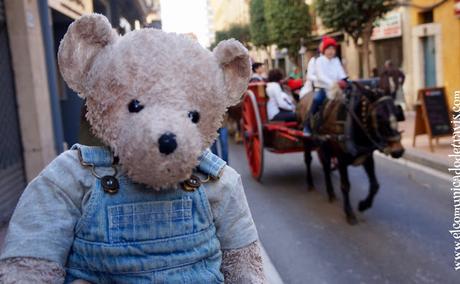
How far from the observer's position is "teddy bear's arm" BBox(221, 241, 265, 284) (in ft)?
5.64

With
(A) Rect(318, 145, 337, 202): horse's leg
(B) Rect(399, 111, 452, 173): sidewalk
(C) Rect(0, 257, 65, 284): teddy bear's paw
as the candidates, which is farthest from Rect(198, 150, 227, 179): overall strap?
(B) Rect(399, 111, 452, 173): sidewalk

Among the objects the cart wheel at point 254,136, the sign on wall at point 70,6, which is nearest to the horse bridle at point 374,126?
the cart wheel at point 254,136

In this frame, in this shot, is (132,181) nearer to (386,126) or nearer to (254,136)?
(386,126)

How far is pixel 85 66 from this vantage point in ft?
5.45

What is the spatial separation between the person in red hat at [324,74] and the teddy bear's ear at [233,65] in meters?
5.26

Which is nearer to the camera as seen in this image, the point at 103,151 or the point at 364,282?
the point at 103,151

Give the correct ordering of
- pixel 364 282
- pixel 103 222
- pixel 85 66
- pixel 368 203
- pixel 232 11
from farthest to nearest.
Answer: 1. pixel 232 11
2. pixel 368 203
3. pixel 364 282
4. pixel 85 66
5. pixel 103 222

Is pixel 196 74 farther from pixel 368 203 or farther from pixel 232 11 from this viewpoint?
pixel 232 11

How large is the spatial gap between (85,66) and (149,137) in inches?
15.9

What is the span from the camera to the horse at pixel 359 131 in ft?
19.2

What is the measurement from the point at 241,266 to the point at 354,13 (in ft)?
53.4

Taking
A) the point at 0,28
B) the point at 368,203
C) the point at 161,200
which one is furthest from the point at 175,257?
the point at 0,28

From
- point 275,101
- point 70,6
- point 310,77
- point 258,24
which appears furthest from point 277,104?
point 258,24

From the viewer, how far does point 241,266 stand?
5.65ft
